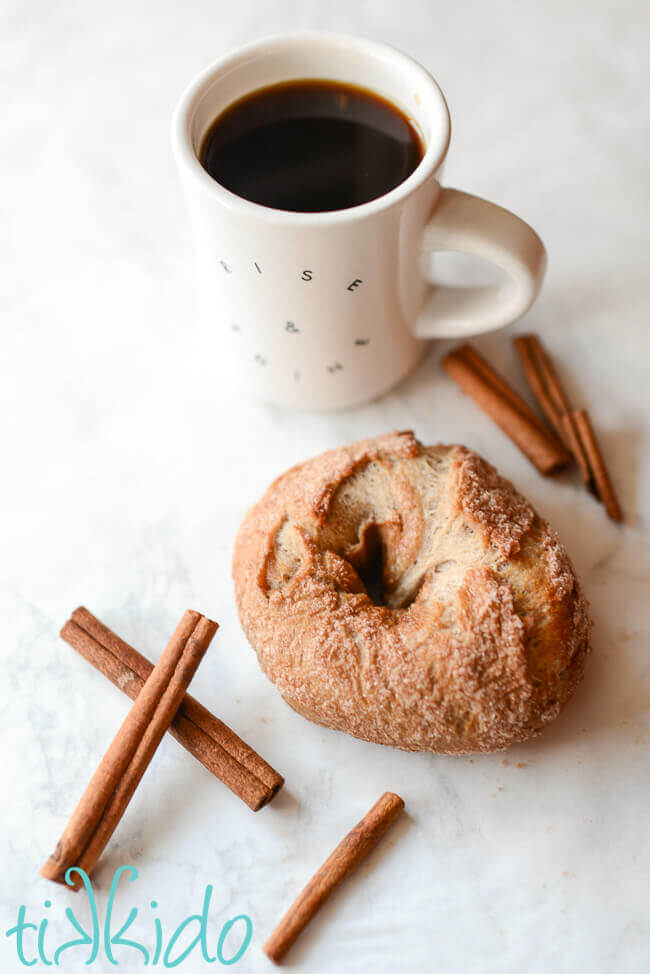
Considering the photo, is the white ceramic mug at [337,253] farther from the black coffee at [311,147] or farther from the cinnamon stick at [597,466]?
the cinnamon stick at [597,466]

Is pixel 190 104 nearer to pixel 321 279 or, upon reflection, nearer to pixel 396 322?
pixel 321 279

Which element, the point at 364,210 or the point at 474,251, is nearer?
the point at 364,210

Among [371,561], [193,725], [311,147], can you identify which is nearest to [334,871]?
[193,725]

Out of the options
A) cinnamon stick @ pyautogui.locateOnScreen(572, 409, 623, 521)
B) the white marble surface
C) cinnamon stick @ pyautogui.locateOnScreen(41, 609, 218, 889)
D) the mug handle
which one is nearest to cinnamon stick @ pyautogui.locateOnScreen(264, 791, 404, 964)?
the white marble surface

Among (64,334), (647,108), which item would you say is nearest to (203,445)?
(64,334)

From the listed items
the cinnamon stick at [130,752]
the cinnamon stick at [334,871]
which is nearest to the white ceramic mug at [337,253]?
the cinnamon stick at [130,752]
